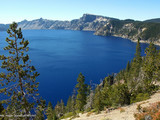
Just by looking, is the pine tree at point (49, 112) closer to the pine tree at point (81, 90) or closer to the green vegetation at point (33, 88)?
the green vegetation at point (33, 88)

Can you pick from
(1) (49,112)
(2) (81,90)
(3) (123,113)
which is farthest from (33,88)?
(2) (81,90)

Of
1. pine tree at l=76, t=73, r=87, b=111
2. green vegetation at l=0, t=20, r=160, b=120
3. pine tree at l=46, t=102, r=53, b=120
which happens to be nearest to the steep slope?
green vegetation at l=0, t=20, r=160, b=120

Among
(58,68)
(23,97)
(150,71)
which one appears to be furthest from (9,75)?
(58,68)

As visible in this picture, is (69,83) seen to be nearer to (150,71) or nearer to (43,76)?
(43,76)

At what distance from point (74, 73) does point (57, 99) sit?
127 feet

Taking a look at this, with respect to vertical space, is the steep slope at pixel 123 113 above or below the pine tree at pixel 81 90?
above

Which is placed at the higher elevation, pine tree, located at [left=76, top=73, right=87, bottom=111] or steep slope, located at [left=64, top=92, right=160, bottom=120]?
steep slope, located at [left=64, top=92, right=160, bottom=120]

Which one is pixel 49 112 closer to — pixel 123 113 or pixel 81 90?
pixel 123 113

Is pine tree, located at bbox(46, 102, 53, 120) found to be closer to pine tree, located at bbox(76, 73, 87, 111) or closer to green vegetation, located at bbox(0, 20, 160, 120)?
green vegetation, located at bbox(0, 20, 160, 120)

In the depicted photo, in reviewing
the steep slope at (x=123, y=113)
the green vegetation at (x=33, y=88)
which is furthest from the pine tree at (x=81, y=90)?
the steep slope at (x=123, y=113)

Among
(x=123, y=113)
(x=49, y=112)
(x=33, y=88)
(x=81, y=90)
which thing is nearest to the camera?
(x=49, y=112)

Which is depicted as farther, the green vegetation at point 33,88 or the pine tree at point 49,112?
the pine tree at point 49,112

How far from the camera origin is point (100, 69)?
138625 mm

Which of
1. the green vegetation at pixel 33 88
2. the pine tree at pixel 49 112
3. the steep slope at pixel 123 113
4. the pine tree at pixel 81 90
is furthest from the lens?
the pine tree at pixel 81 90
